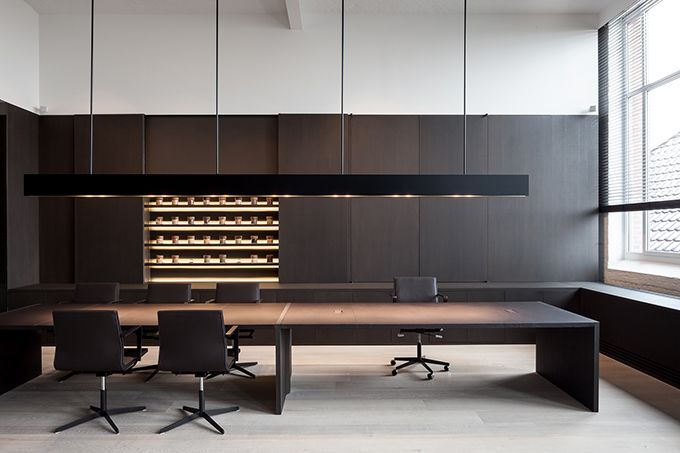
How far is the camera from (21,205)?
21.1 feet

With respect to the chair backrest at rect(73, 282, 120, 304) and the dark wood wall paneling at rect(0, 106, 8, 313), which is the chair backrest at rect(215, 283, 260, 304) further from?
the dark wood wall paneling at rect(0, 106, 8, 313)

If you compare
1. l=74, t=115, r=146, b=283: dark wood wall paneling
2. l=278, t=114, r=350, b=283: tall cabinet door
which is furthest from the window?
l=74, t=115, r=146, b=283: dark wood wall paneling

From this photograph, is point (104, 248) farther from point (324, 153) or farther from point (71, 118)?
point (324, 153)

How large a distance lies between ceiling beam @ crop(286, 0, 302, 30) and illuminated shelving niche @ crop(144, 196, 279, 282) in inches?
93.1

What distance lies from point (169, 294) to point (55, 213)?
8.73ft

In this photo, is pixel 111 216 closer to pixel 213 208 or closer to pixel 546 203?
pixel 213 208

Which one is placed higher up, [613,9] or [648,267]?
[613,9]

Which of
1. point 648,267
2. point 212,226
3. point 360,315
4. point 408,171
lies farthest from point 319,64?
point 648,267

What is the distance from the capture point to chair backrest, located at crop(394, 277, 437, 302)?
5566 mm

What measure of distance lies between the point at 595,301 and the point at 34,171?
24.4 feet

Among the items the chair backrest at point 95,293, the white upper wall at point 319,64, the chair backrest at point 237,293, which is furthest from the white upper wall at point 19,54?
the chair backrest at point 237,293

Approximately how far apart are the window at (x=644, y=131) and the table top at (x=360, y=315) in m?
2.22

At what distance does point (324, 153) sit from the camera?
6.70 meters

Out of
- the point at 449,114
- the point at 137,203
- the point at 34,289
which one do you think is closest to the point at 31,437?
the point at 34,289
